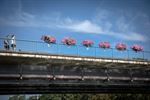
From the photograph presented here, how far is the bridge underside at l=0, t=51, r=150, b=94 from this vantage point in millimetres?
30344

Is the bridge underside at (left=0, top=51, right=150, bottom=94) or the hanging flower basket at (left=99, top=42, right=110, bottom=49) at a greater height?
the hanging flower basket at (left=99, top=42, right=110, bottom=49)

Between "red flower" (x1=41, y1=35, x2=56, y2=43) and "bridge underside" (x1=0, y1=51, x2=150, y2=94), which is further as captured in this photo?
"red flower" (x1=41, y1=35, x2=56, y2=43)

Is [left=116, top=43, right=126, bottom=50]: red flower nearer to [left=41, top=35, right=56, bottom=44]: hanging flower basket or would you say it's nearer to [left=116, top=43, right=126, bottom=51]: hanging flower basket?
[left=116, top=43, right=126, bottom=51]: hanging flower basket

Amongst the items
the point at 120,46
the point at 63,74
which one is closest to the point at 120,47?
the point at 120,46

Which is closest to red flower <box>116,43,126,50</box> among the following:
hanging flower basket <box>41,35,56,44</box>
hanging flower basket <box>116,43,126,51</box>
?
hanging flower basket <box>116,43,126,51</box>

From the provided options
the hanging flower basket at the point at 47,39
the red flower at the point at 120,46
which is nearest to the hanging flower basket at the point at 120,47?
the red flower at the point at 120,46

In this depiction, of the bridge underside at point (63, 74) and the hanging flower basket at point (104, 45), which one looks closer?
the bridge underside at point (63, 74)

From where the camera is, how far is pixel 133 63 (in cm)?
3747

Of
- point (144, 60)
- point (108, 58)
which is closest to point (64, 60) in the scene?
point (108, 58)

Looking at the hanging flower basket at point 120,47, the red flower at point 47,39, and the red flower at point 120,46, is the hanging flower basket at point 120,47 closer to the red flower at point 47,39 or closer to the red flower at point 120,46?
the red flower at point 120,46

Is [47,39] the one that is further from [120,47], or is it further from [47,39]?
[120,47]

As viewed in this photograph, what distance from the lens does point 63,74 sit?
33.3m

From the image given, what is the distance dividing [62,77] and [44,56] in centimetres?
410

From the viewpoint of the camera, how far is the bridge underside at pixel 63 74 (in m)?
30.3
